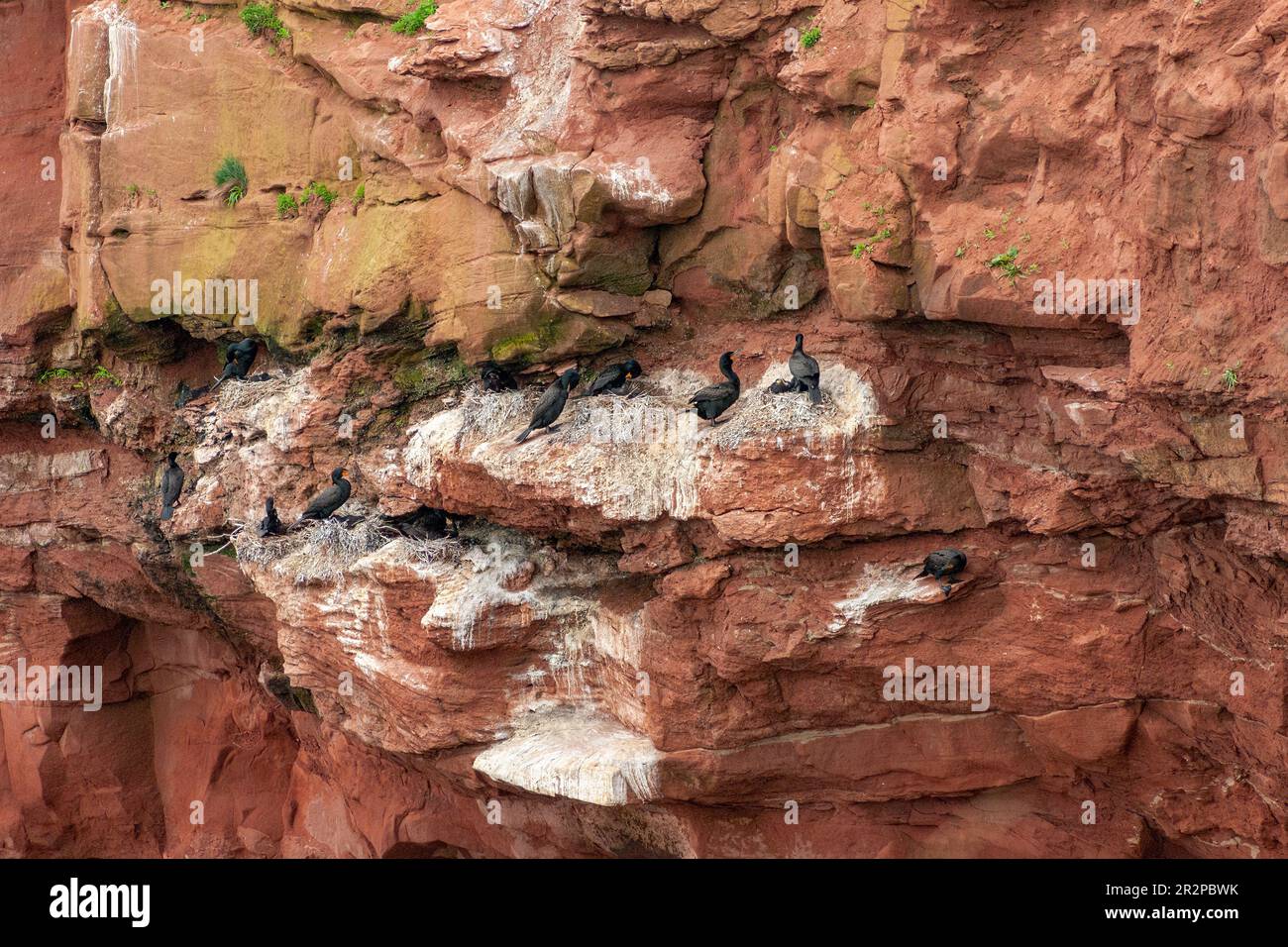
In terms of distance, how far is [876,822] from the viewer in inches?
485

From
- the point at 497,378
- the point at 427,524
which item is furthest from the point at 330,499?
the point at 497,378

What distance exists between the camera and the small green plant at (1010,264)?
9898mm

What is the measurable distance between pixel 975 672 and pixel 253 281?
8511 mm

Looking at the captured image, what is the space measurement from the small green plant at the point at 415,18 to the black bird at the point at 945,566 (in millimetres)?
7075

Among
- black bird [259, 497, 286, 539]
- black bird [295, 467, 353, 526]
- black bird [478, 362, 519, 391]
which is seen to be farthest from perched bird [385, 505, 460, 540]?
black bird [259, 497, 286, 539]

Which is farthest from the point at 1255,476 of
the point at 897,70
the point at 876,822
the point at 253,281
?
the point at 253,281

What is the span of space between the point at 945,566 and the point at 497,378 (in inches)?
177

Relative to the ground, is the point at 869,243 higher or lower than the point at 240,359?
lower

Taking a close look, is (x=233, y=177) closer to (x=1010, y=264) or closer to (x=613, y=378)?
(x=613, y=378)

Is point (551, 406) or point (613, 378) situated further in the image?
point (613, 378)

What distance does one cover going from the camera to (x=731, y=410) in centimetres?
1173

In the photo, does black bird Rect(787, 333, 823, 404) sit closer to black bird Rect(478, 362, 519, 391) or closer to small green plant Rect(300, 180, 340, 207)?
black bird Rect(478, 362, 519, 391)

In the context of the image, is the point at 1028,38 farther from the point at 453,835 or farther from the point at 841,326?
the point at 453,835

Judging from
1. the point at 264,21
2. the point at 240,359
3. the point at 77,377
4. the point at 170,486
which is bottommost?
the point at 170,486
